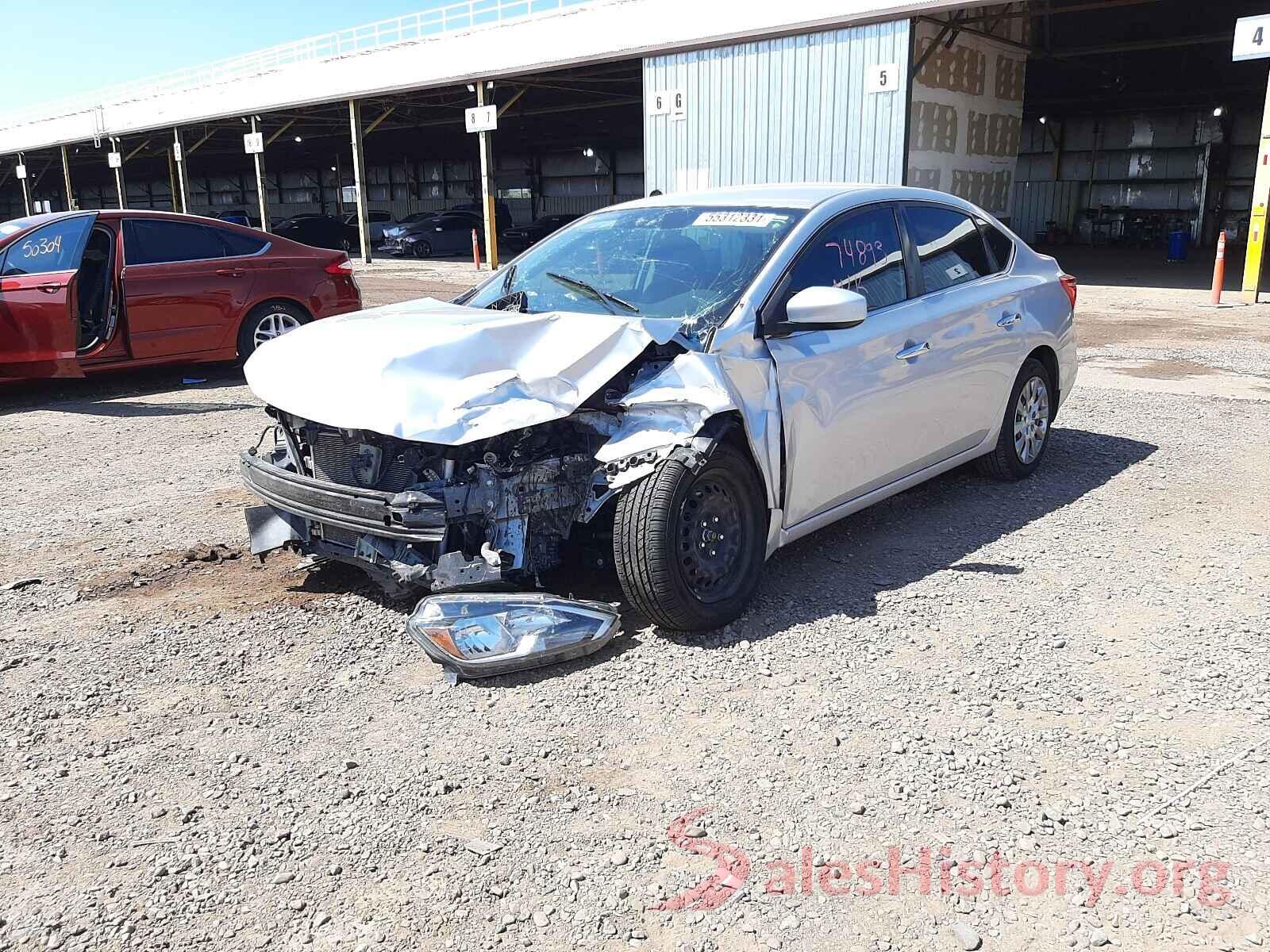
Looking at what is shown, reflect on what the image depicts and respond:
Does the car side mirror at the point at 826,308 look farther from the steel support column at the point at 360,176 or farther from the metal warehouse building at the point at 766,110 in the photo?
the steel support column at the point at 360,176

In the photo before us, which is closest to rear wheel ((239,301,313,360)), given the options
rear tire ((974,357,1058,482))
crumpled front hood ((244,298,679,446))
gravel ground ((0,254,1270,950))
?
gravel ground ((0,254,1270,950))

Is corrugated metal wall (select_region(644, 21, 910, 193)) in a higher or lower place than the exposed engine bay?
higher

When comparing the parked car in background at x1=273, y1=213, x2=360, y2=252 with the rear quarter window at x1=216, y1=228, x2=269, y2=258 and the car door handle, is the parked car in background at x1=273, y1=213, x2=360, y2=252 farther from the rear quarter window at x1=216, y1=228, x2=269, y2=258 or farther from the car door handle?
the car door handle

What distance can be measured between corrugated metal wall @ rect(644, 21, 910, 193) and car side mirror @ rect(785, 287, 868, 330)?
13.8 meters

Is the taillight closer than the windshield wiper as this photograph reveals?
No

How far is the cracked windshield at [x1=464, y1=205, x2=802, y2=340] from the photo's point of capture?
4281 mm

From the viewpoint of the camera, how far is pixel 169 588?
14.9ft

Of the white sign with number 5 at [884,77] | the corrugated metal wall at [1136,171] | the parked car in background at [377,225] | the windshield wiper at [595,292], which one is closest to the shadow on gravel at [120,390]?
the windshield wiper at [595,292]

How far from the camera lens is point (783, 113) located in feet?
64.5

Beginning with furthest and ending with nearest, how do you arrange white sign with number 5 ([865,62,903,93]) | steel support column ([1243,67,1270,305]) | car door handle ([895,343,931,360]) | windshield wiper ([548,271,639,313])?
white sign with number 5 ([865,62,903,93]) < steel support column ([1243,67,1270,305]) < car door handle ([895,343,931,360]) < windshield wiper ([548,271,639,313])

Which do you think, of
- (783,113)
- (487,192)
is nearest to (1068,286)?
(783,113)

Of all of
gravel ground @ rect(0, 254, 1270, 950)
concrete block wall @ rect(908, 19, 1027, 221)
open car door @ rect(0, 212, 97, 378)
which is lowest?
gravel ground @ rect(0, 254, 1270, 950)

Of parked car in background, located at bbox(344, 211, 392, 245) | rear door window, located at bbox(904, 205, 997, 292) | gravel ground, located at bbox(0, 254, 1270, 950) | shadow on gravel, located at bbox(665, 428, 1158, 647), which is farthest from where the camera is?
parked car in background, located at bbox(344, 211, 392, 245)

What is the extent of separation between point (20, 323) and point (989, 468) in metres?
7.41
